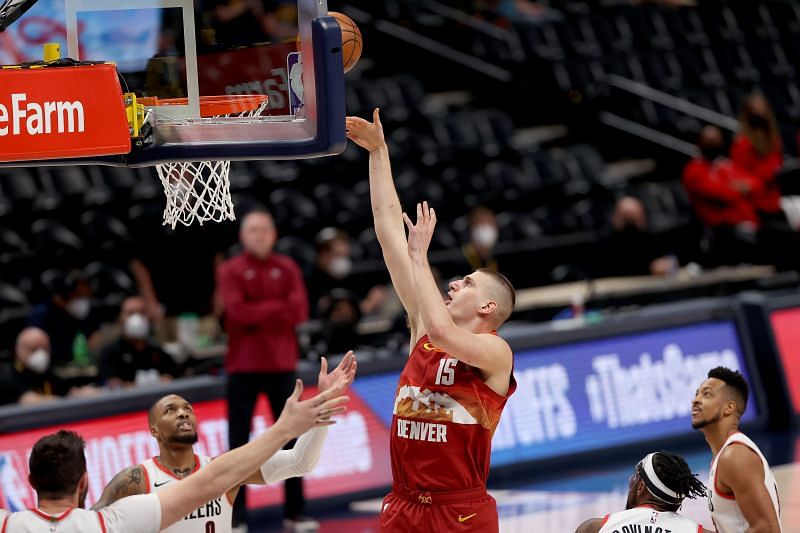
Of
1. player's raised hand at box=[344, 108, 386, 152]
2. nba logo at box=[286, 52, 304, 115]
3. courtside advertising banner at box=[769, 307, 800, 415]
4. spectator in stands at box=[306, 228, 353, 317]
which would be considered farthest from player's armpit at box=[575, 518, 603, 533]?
courtside advertising banner at box=[769, 307, 800, 415]

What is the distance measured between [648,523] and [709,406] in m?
0.85

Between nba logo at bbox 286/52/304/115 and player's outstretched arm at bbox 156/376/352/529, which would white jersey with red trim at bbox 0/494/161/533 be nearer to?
player's outstretched arm at bbox 156/376/352/529

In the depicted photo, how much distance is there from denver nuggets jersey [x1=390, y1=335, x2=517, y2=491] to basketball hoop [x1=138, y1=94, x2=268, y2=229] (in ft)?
3.37

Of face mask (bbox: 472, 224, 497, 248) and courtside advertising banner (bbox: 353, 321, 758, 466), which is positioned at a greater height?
face mask (bbox: 472, 224, 497, 248)

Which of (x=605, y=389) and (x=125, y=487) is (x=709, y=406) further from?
(x=605, y=389)

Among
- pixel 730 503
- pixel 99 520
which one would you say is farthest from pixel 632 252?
pixel 99 520

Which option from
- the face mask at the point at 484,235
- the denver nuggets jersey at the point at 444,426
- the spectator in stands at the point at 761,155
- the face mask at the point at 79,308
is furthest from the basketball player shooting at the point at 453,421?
the spectator in stands at the point at 761,155

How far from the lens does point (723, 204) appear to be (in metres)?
14.1

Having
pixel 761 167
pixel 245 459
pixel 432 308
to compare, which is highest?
pixel 761 167

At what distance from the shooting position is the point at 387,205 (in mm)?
6121

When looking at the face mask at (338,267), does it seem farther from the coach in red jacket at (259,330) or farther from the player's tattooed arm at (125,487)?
the player's tattooed arm at (125,487)

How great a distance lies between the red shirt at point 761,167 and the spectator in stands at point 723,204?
127 millimetres

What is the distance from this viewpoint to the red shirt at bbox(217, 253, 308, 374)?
9328 mm

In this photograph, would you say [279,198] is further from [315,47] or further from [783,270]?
[315,47]
